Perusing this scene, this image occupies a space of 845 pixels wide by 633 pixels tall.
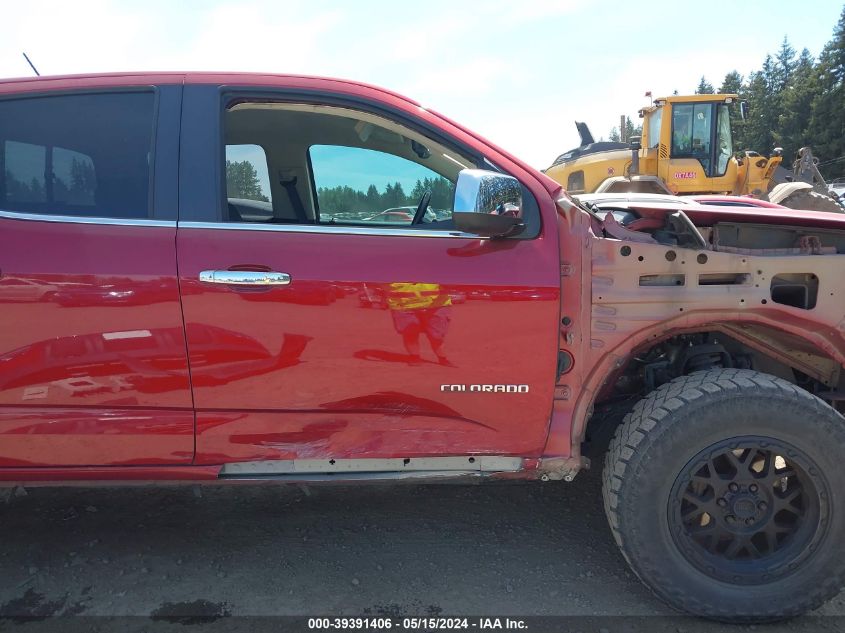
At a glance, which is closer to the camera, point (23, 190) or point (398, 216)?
point (23, 190)

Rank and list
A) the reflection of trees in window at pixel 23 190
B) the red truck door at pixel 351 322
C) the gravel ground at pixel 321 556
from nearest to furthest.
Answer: the red truck door at pixel 351 322, the reflection of trees in window at pixel 23 190, the gravel ground at pixel 321 556

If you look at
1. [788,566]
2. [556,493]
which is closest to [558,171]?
[556,493]

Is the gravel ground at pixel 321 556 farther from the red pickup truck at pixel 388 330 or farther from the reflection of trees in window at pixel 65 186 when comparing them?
the reflection of trees in window at pixel 65 186

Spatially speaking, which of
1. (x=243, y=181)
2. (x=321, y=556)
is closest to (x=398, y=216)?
(x=243, y=181)

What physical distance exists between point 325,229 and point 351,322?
1.26 ft

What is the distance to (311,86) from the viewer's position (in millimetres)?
2318

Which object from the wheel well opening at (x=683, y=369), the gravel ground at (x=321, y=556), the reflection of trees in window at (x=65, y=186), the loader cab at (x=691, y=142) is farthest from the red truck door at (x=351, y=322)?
the loader cab at (x=691, y=142)

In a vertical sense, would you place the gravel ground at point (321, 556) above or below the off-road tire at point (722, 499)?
below

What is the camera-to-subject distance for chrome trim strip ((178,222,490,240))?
2.21 metres

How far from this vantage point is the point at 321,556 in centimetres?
279

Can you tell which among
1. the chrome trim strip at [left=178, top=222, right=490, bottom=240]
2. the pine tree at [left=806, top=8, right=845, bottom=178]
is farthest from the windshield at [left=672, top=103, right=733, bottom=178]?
the pine tree at [left=806, top=8, right=845, bottom=178]

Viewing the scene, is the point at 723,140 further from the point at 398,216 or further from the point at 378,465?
the point at 378,465

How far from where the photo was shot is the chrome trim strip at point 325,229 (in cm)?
221

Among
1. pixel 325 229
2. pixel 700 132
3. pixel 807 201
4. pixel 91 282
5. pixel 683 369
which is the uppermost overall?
pixel 700 132
